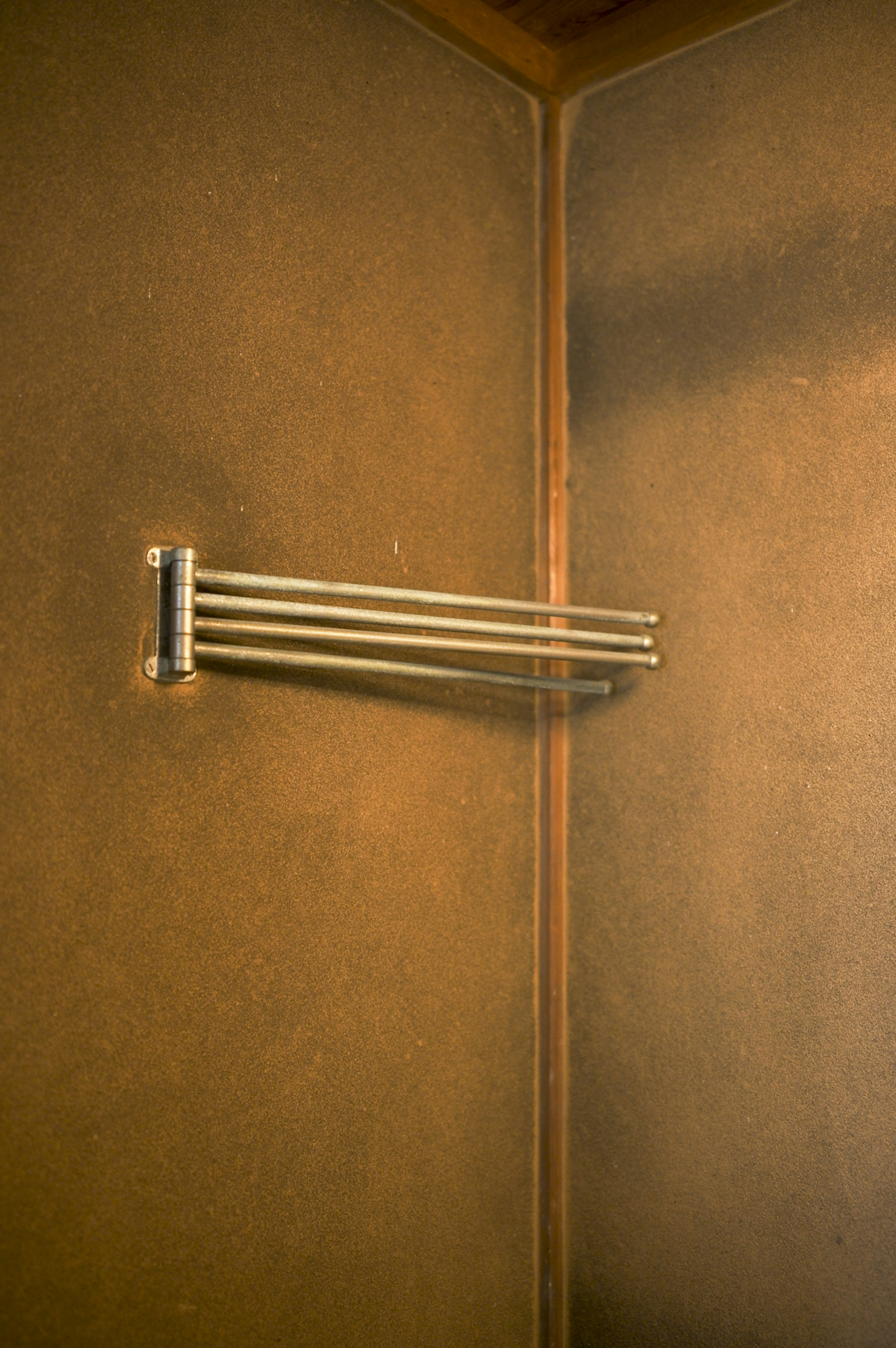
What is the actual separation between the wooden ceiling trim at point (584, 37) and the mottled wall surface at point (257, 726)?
0.05 meters

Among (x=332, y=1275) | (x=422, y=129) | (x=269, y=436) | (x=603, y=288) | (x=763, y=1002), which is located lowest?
(x=332, y=1275)

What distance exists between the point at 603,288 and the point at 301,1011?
39.8 inches

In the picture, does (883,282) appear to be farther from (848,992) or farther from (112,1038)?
(112,1038)

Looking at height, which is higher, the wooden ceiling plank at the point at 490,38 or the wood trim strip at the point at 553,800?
the wooden ceiling plank at the point at 490,38

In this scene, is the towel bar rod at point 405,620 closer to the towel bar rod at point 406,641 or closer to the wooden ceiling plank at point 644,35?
the towel bar rod at point 406,641

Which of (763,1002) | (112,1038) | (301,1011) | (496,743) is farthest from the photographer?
(496,743)

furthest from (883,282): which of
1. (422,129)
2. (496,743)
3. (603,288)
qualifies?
(496,743)

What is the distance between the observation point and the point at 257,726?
1.02 m

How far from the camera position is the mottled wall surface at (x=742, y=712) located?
1120mm

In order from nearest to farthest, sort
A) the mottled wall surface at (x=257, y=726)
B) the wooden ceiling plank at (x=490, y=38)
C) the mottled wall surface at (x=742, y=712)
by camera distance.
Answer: the mottled wall surface at (x=257, y=726), the mottled wall surface at (x=742, y=712), the wooden ceiling plank at (x=490, y=38)

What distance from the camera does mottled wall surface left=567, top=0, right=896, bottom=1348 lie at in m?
1.12

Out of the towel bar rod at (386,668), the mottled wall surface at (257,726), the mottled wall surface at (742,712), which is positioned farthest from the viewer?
the mottled wall surface at (742,712)

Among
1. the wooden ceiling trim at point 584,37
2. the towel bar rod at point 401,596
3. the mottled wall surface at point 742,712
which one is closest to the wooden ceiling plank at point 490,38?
the wooden ceiling trim at point 584,37

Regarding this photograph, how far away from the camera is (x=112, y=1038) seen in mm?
885
